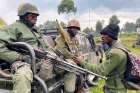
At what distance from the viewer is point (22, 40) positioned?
23.2ft

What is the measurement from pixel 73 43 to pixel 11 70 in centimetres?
269

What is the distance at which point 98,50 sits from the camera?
18141 mm

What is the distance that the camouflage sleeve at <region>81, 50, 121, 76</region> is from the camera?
278 inches

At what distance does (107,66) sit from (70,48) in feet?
4.78

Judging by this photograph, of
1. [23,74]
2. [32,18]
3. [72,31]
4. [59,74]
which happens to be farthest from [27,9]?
[72,31]

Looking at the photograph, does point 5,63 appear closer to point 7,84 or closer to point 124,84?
point 7,84

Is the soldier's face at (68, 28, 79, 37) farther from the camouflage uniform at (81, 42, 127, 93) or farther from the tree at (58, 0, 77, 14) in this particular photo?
the tree at (58, 0, 77, 14)

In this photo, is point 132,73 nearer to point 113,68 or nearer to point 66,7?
point 113,68

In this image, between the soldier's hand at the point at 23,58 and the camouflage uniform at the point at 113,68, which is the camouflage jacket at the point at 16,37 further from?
the camouflage uniform at the point at 113,68

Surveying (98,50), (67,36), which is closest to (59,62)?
(67,36)

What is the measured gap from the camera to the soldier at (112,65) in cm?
708

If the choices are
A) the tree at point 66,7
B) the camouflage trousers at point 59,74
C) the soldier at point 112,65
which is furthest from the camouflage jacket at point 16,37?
the tree at point 66,7

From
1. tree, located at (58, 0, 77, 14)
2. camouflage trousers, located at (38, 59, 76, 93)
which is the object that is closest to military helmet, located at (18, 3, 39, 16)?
Result: camouflage trousers, located at (38, 59, 76, 93)

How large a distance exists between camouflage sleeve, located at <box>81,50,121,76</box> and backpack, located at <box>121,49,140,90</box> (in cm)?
20
